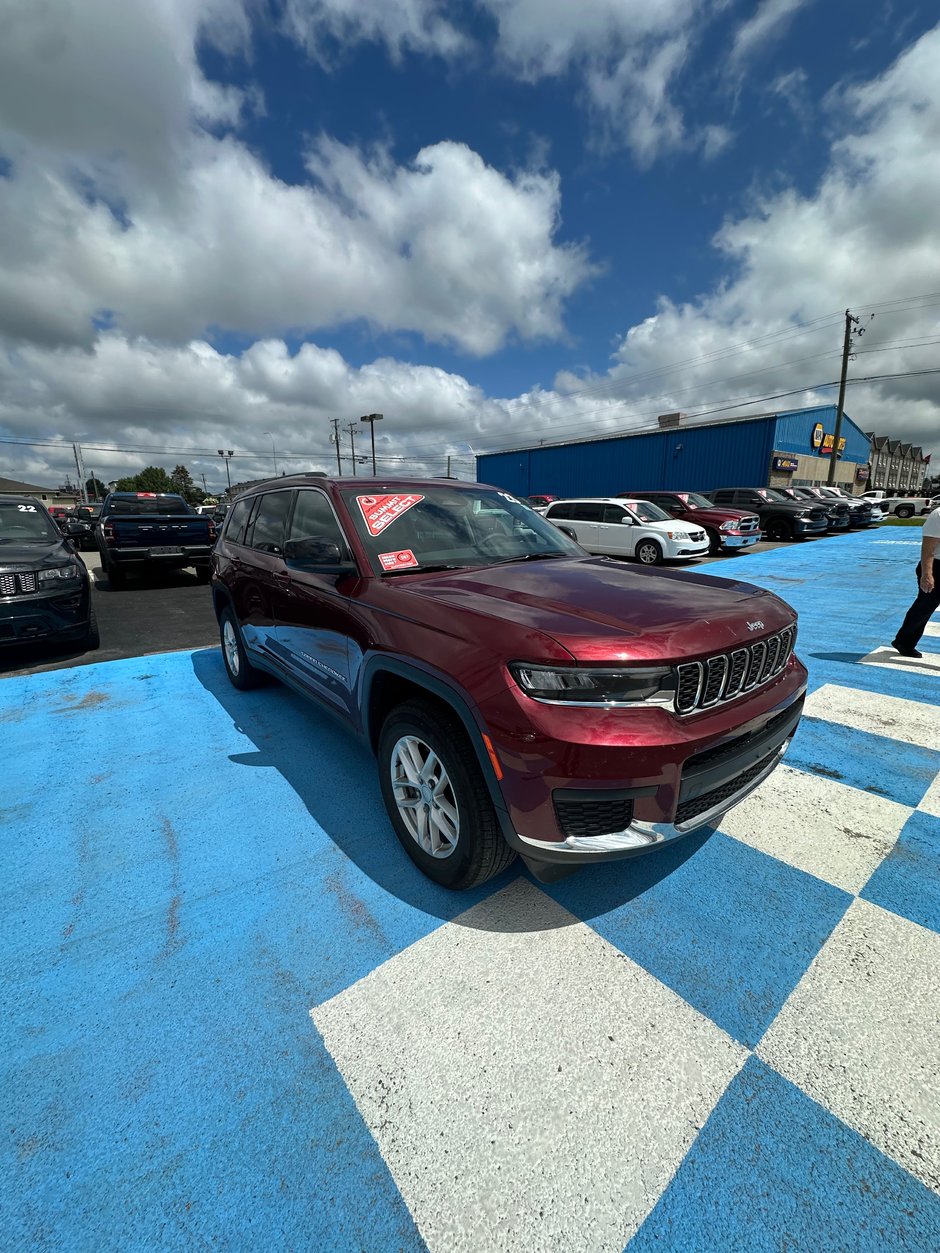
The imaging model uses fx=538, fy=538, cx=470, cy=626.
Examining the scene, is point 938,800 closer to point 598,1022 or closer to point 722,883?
point 722,883

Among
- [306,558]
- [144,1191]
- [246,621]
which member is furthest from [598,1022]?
[246,621]

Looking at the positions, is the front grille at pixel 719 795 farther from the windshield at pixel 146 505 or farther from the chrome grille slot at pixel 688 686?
the windshield at pixel 146 505

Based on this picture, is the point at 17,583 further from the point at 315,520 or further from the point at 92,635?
the point at 315,520

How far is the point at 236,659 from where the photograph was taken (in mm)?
4520

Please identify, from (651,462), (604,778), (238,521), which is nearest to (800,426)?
(651,462)

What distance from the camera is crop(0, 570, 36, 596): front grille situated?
473 cm

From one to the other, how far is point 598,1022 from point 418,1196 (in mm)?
679

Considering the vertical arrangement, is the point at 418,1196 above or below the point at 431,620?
below

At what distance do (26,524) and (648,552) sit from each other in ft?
37.6

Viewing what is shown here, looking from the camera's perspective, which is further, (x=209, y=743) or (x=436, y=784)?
(x=209, y=743)

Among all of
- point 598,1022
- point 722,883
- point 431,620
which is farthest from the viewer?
point 722,883

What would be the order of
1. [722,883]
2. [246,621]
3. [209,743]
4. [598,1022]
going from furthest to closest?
1. [246,621]
2. [209,743]
3. [722,883]
4. [598,1022]

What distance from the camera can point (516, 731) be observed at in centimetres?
176

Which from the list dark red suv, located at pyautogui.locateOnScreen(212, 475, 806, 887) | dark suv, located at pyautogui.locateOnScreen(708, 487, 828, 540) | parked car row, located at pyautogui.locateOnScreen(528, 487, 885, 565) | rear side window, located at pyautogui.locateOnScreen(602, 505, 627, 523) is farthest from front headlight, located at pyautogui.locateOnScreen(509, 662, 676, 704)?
dark suv, located at pyautogui.locateOnScreen(708, 487, 828, 540)
